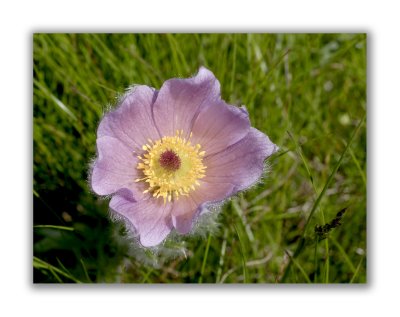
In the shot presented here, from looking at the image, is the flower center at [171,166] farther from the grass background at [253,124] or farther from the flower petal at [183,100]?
the grass background at [253,124]

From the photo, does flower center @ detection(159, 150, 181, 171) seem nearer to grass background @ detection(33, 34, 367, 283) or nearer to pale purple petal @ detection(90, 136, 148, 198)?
pale purple petal @ detection(90, 136, 148, 198)

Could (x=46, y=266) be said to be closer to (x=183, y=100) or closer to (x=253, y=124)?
(x=183, y=100)

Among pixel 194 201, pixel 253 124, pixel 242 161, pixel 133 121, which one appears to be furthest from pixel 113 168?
pixel 253 124

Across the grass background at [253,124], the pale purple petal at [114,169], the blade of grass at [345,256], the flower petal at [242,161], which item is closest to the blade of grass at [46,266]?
the grass background at [253,124]

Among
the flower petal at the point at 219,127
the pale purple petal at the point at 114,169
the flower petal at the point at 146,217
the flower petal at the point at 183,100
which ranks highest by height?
the flower petal at the point at 183,100

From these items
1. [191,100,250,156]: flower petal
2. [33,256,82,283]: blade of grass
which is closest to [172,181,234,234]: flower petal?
[191,100,250,156]: flower petal

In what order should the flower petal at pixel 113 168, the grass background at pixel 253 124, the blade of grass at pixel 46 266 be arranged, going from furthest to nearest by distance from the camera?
the grass background at pixel 253 124 → the blade of grass at pixel 46 266 → the flower petal at pixel 113 168
